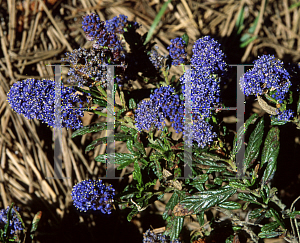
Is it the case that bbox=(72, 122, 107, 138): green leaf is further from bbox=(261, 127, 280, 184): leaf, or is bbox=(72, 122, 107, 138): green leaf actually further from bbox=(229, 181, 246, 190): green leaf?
bbox=(261, 127, 280, 184): leaf

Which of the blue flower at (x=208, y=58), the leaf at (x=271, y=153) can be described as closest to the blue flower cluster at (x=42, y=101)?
the blue flower at (x=208, y=58)

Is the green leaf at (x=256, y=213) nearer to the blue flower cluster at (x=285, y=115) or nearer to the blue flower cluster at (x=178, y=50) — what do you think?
the blue flower cluster at (x=285, y=115)

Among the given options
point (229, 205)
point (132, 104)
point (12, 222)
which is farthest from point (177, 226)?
point (12, 222)

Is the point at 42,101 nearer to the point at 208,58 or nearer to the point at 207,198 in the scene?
the point at 208,58

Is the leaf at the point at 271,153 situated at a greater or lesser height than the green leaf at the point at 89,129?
lesser

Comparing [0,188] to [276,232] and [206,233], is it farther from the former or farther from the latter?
[276,232]
